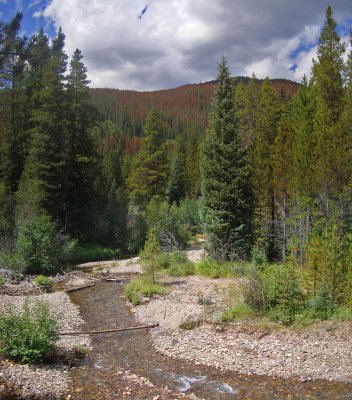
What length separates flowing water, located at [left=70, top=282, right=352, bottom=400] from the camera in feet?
33.7

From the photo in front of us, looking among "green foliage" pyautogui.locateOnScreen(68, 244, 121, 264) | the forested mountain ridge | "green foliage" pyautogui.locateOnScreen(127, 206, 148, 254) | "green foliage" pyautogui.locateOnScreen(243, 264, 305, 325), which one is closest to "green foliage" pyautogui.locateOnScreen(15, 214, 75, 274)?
"green foliage" pyautogui.locateOnScreen(68, 244, 121, 264)

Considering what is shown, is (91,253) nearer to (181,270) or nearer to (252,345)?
(181,270)

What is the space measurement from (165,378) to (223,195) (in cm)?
1380

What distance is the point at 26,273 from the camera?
25.3 meters

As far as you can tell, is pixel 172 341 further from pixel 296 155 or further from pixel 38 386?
pixel 296 155

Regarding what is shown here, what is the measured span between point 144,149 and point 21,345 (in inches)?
1557

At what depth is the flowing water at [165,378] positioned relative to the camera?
33.7 ft

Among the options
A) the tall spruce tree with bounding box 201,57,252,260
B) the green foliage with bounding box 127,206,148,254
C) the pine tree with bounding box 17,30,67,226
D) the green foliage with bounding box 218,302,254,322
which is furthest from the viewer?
the green foliage with bounding box 127,206,148,254

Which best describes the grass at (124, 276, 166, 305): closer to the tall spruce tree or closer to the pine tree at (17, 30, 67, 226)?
the tall spruce tree

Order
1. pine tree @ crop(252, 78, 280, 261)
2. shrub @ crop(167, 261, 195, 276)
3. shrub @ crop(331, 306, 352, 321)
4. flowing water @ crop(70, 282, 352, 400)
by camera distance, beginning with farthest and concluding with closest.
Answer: pine tree @ crop(252, 78, 280, 261) → shrub @ crop(167, 261, 195, 276) → shrub @ crop(331, 306, 352, 321) → flowing water @ crop(70, 282, 352, 400)

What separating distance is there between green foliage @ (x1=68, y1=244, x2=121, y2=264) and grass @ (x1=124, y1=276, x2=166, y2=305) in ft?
41.8

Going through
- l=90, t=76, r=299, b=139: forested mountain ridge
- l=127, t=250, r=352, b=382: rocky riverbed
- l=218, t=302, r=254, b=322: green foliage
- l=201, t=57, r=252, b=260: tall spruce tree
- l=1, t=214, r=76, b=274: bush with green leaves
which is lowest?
l=127, t=250, r=352, b=382: rocky riverbed

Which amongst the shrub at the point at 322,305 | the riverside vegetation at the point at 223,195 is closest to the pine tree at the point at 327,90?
the riverside vegetation at the point at 223,195

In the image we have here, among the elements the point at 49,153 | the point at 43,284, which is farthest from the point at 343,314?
the point at 49,153
